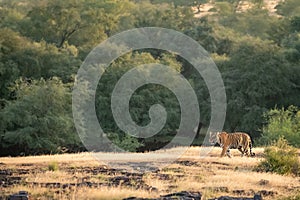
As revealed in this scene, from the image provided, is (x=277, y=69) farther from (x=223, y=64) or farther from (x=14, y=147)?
(x=14, y=147)

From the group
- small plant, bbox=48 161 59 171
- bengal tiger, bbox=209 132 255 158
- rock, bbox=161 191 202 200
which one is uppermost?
bengal tiger, bbox=209 132 255 158

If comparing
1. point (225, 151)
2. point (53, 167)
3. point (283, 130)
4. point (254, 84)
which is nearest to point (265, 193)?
point (53, 167)

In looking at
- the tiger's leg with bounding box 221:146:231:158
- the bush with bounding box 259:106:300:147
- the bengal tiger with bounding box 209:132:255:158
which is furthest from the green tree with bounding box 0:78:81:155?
the tiger's leg with bounding box 221:146:231:158

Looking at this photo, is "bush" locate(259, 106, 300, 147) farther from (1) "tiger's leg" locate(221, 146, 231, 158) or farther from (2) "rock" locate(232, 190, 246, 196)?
(2) "rock" locate(232, 190, 246, 196)

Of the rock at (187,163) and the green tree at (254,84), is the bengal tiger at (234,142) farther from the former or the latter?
the green tree at (254,84)

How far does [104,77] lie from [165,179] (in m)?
30.4

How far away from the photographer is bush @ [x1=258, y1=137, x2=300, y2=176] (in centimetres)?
2062

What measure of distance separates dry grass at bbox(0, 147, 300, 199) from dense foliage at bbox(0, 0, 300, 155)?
44.2 ft

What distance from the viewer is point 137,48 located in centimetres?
5503

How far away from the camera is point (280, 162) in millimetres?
20719

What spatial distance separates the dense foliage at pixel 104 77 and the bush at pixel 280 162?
1303 centimetres

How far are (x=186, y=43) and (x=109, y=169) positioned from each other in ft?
121

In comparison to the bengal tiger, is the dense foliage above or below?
above

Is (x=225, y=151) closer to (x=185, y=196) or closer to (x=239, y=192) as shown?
(x=239, y=192)
